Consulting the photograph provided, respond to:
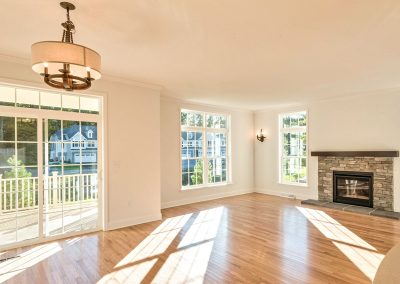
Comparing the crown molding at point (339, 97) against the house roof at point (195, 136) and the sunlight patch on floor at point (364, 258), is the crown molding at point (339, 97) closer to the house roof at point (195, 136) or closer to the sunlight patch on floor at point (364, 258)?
the house roof at point (195, 136)

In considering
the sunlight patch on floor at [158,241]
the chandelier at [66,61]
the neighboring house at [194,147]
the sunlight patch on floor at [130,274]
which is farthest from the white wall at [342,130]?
the chandelier at [66,61]

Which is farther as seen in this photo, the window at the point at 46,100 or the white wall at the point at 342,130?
the white wall at the point at 342,130

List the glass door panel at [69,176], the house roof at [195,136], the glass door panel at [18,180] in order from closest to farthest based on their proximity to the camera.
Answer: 1. the glass door panel at [18,180]
2. the glass door panel at [69,176]
3. the house roof at [195,136]

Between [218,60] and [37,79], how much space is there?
268 centimetres

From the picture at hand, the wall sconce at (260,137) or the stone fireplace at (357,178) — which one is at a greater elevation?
the wall sconce at (260,137)

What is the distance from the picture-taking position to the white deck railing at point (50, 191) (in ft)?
11.6

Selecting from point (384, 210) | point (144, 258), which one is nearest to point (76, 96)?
point (144, 258)

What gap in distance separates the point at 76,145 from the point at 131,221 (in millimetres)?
1680

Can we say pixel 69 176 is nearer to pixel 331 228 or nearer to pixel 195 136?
pixel 195 136

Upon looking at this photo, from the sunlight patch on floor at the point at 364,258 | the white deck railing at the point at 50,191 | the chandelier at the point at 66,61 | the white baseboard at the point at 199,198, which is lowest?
the white baseboard at the point at 199,198

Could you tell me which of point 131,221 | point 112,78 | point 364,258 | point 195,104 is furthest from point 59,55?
point 195,104

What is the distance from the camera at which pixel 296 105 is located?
688cm

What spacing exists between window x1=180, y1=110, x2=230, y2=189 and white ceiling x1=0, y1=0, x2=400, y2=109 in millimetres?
2184

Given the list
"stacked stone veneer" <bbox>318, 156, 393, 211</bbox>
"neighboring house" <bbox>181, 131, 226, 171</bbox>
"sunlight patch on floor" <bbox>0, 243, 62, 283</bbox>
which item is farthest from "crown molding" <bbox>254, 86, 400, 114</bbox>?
"sunlight patch on floor" <bbox>0, 243, 62, 283</bbox>
